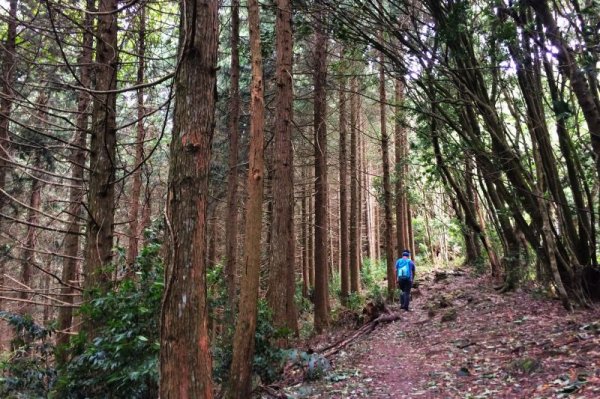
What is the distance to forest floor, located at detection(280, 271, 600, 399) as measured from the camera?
564cm

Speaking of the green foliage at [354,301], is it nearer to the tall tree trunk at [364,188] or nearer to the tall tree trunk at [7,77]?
the tall tree trunk at [364,188]

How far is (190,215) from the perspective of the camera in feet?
12.4

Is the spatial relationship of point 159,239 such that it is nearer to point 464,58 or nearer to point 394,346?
point 394,346

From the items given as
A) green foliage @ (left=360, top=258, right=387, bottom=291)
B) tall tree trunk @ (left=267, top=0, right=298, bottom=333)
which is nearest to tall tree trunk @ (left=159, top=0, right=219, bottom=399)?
tall tree trunk @ (left=267, top=0, right=298, bottom=333)

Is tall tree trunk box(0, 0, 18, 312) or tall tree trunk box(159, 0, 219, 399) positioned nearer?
tall tree trunk box(159, 0, 219, 399)

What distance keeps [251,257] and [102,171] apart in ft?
8.68

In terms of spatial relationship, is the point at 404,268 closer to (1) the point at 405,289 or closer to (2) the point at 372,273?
(1) the point at 405,289

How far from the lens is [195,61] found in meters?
3.97

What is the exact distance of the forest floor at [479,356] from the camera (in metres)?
5.64

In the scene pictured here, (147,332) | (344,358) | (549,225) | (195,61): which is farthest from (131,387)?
Result: (549,225)

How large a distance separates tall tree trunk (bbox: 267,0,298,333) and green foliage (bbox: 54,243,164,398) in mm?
3293

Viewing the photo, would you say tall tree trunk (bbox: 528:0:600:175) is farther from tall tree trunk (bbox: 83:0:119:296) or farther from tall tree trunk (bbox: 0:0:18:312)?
tall tree trunk (bbox: 0:0:18:312)

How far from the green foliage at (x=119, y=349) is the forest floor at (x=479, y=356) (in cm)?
245

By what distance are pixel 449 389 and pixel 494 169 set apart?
486cm
